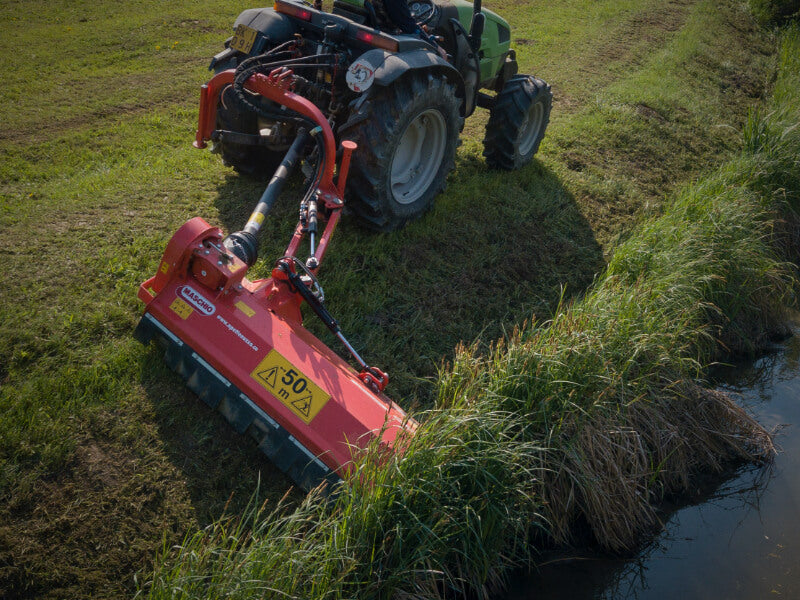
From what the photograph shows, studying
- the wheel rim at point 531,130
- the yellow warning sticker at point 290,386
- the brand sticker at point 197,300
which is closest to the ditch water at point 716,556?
the yellow warning sticker at point 290,386

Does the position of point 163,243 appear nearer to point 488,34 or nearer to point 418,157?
point 418,157

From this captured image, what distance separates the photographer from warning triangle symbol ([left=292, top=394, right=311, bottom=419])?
3146mm

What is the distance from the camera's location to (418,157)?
521 cm

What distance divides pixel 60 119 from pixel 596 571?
582 cm

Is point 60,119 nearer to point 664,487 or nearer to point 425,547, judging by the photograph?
point 425,547

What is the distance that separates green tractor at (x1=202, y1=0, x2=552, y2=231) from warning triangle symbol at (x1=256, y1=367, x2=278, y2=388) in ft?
5.57

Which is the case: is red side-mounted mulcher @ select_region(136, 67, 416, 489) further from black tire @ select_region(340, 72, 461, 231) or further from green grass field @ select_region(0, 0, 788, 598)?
black tire @ select_region(340, 72, 461, 231)

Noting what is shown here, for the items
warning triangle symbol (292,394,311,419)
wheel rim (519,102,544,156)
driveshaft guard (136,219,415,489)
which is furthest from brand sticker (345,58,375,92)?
wheel rim (519,102,544,156)

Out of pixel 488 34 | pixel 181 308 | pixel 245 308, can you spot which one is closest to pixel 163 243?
pixel 181 308

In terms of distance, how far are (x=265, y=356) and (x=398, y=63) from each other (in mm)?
2232

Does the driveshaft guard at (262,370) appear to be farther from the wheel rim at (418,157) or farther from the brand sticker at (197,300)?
the wheel rim at (418,157)

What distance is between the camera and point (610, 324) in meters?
4.11

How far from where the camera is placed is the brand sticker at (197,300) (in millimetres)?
3414

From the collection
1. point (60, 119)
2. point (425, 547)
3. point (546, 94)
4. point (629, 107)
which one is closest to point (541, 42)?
point (629, 107)
